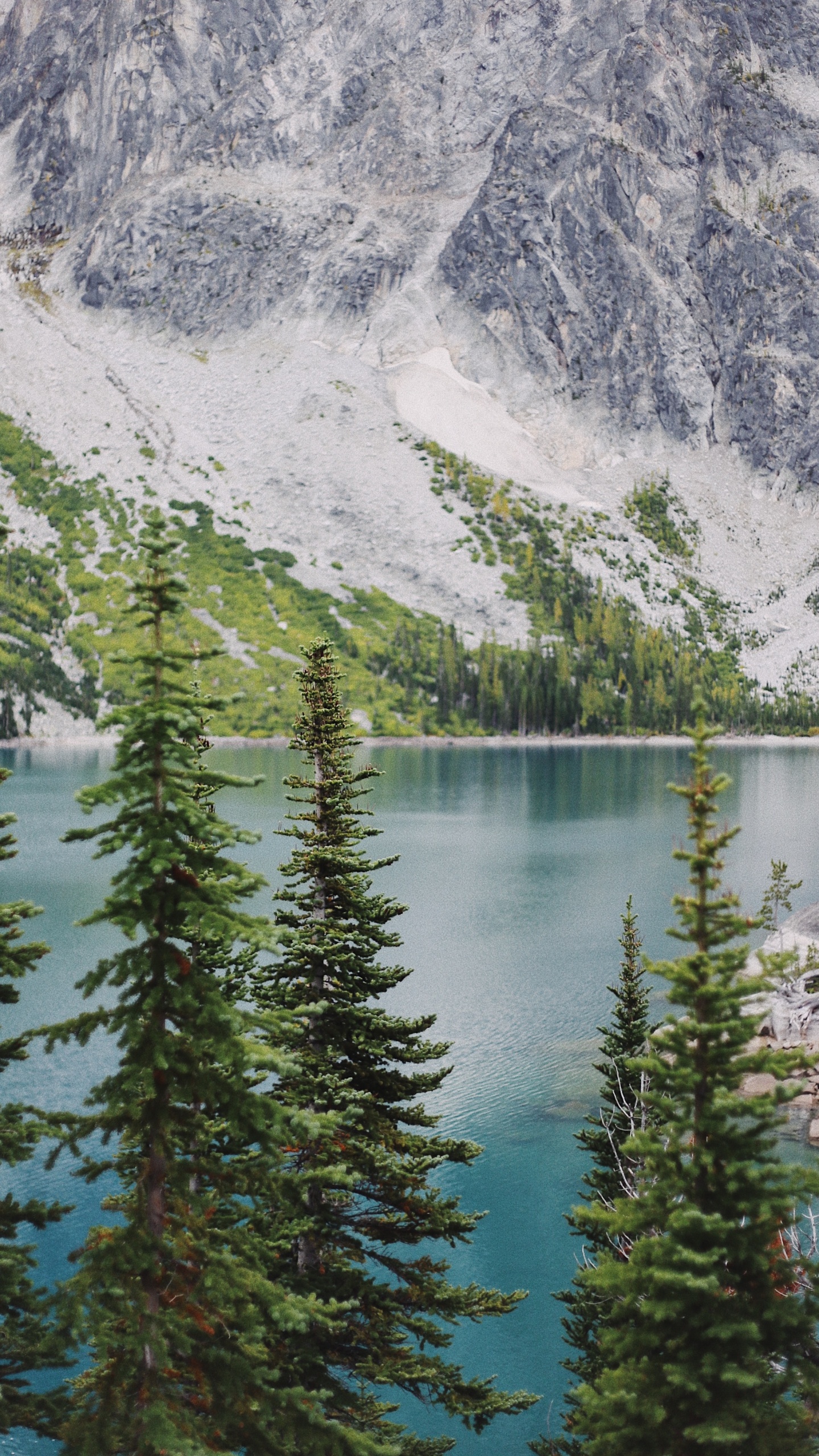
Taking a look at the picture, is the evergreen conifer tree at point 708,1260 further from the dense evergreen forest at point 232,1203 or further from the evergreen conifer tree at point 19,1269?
the evergreen conifer tree at point 19,1269

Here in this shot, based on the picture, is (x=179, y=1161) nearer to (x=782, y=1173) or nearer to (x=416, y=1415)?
(x=782, y=1173)

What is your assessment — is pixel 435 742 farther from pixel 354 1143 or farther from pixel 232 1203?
pixel 232 1203

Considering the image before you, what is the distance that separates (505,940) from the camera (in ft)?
205

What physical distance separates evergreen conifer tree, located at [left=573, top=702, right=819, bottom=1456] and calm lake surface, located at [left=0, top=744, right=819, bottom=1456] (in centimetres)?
673

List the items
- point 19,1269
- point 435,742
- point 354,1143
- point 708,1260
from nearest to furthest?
point 708,1260, point 19,1269, point 354,1143, point 435,742

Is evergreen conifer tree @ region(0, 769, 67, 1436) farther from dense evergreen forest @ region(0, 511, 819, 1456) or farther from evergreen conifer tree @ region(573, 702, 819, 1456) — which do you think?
evergreen conifer tree @ region(573, 702, 819, 1456)

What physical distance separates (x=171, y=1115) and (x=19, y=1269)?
3093 millimetres

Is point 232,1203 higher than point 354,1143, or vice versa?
point 232,1203

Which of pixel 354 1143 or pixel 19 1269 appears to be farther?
pixel 354 1143

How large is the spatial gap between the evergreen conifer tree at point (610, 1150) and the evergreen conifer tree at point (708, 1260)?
8.85 m

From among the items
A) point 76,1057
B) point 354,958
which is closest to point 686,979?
point 354,958

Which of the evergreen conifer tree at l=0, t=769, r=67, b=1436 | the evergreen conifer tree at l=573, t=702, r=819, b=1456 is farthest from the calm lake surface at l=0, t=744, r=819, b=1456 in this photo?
the evergreen conifer tree at l=573, t=702, r=819, b=1456

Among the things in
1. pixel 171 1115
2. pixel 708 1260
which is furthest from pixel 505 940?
pixel 171 1115

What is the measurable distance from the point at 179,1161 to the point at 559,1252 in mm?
24447
